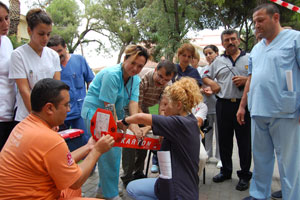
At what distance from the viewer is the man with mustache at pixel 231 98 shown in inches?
139

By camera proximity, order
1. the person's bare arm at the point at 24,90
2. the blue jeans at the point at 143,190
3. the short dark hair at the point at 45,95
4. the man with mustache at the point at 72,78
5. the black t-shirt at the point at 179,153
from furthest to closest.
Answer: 1. the man with mustache at the point at 72,78
2. the person's bare arm at the point at 24,90
3. the blue jeans at the point at 143,190
4. the black t-shirt at the point at 179,153
5. the short dark hair at the point at 45,95

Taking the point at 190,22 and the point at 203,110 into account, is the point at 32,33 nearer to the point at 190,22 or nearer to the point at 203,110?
the point at 203,110

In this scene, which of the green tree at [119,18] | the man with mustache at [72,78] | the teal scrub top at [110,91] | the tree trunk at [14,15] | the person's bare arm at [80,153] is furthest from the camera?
the green tree at [119,18]

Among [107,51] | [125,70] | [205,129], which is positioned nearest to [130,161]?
[205,129]

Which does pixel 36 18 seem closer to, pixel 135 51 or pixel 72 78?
pixel 135 51

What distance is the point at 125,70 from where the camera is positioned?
2.72 meters

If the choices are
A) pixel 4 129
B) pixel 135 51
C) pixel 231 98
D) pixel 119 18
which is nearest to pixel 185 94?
pixel 135 51

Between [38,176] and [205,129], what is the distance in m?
2.83

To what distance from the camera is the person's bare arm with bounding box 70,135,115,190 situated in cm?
169

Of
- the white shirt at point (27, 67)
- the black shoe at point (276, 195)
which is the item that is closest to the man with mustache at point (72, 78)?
the white shirt at point (27, 67)

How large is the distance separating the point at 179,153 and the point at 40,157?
41.2 inches

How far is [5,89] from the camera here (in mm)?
2451

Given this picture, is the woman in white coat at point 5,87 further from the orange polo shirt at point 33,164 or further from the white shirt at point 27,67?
the orange polo shirt at point 33,164

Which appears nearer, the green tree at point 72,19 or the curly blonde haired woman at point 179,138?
the curly blonde haired woman at point 179,138
